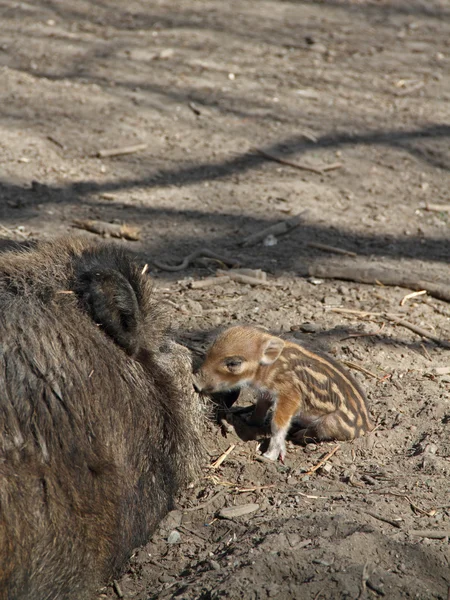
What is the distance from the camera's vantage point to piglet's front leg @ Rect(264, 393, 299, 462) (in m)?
4.14

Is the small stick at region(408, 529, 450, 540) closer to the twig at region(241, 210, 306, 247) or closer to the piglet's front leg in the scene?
the piglet's front leg

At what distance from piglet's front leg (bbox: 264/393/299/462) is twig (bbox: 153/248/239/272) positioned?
1.66 meters

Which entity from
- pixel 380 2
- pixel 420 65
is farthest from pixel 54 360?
pixel 380 2

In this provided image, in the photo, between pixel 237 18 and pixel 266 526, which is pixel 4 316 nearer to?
pixel 266 526

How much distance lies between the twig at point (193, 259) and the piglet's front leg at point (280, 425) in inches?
65.5

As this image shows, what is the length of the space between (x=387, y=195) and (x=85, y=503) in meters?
4.79

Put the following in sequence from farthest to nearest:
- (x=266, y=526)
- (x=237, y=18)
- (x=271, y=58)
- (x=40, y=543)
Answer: (x=237, y=18) < (x=271, y=58) < (x=266, y=526) < (x=40, y=543)

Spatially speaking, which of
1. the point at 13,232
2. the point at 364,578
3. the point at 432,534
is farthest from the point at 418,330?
the point at 13,232

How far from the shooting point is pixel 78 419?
3.16 meters

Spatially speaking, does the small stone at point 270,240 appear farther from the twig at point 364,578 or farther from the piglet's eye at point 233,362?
the twig at point 364,578

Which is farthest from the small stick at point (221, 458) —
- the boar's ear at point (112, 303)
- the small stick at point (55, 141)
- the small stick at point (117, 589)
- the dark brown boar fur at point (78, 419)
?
the small stick at point (55, 141)

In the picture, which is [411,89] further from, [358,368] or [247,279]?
[358,368]

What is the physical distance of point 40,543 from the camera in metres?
3.01

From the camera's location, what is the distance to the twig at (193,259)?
5.58m
